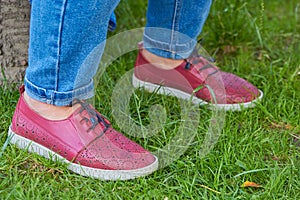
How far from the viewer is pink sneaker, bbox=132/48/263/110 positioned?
5.56 feet

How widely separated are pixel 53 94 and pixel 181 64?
580mm

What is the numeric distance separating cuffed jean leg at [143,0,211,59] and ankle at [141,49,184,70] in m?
0.02

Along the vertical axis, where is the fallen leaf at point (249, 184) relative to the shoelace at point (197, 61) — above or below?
below

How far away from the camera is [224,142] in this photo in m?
1.47

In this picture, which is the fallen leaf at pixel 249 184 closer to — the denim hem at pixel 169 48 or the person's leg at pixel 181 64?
the person's leg at pixel 181 64

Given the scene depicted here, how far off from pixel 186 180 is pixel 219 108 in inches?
16.8

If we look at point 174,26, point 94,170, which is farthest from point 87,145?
point 174,26

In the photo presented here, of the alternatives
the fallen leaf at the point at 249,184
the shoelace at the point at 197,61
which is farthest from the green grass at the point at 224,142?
the shoelace at the point at 197,61

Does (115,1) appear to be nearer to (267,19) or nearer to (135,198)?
(135,198)

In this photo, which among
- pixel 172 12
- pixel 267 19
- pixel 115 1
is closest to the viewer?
pixel 115 1

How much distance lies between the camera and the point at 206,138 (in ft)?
4.92

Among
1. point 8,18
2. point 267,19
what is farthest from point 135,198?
point 267,19

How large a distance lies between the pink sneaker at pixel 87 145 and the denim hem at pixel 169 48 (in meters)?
0.41

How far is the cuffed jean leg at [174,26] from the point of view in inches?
62.7
